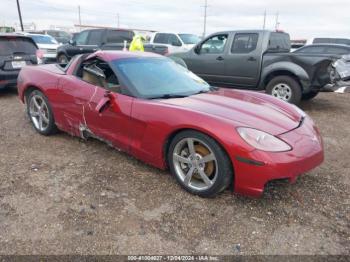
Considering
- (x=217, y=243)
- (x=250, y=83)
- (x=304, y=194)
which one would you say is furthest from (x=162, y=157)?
(x=250, y=83)

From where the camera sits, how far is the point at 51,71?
490 cm

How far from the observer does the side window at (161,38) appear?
14453mm

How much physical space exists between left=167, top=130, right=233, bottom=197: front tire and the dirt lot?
13 centimetres

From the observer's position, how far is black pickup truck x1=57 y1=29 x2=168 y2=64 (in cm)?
1266

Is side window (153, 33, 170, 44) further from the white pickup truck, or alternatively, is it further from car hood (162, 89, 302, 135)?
car hood (162, 89, 302, 135)

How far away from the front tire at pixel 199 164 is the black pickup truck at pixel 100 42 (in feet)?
32.4

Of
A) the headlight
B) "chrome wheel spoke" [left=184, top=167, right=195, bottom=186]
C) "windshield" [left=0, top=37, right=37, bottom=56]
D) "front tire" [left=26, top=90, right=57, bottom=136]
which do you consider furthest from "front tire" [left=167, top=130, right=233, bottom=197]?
"windshield" [left=0, top=37, right=37, bottom=56]

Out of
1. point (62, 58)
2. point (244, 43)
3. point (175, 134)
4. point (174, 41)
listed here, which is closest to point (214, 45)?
point (244, 43)

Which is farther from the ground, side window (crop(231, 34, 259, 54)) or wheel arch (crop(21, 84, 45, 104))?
side window (crop(231, 34, 259, 54))

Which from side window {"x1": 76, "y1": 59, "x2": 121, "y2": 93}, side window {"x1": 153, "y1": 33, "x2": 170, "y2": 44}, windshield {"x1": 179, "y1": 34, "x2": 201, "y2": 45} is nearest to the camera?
side window {"x1": 76, "y1": 59, "x2": 121, "y2": 93}

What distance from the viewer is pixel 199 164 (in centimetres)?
329

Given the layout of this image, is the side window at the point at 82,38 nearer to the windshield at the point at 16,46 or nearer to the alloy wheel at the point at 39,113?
the windshield at the point at 16,46

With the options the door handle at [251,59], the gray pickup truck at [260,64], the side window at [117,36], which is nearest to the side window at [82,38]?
the side window at [117,36]

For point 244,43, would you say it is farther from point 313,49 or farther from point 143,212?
point 143,212
